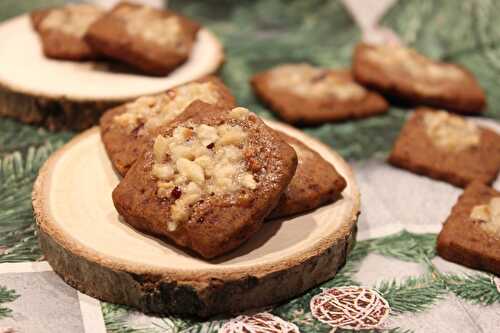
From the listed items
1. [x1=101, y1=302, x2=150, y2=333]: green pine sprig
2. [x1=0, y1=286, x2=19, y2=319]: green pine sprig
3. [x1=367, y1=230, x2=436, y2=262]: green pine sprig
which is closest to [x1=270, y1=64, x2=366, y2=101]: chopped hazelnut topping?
[x1=367, y1=230, x2=436, y2=262]: green pine sprig

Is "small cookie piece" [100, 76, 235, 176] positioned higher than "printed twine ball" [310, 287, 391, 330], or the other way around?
"small cookie piece" [100, 76, 235, 176]

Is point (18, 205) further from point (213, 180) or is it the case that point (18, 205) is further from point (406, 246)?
point (406, 246)

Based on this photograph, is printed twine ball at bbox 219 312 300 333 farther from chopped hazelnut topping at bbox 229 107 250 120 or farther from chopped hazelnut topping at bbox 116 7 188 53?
chopped hazelnut topping at bbox 116 7 188 53

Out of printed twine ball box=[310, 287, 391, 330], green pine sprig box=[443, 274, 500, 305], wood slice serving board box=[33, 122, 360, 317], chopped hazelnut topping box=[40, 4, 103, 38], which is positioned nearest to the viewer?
wood slice serving board box=[33, 122, 360, 317]

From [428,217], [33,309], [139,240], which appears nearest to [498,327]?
[428,217]

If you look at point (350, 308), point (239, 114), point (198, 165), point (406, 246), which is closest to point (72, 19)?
point (239, 114)

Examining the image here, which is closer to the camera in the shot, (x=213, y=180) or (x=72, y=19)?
(x=213, y=180)
